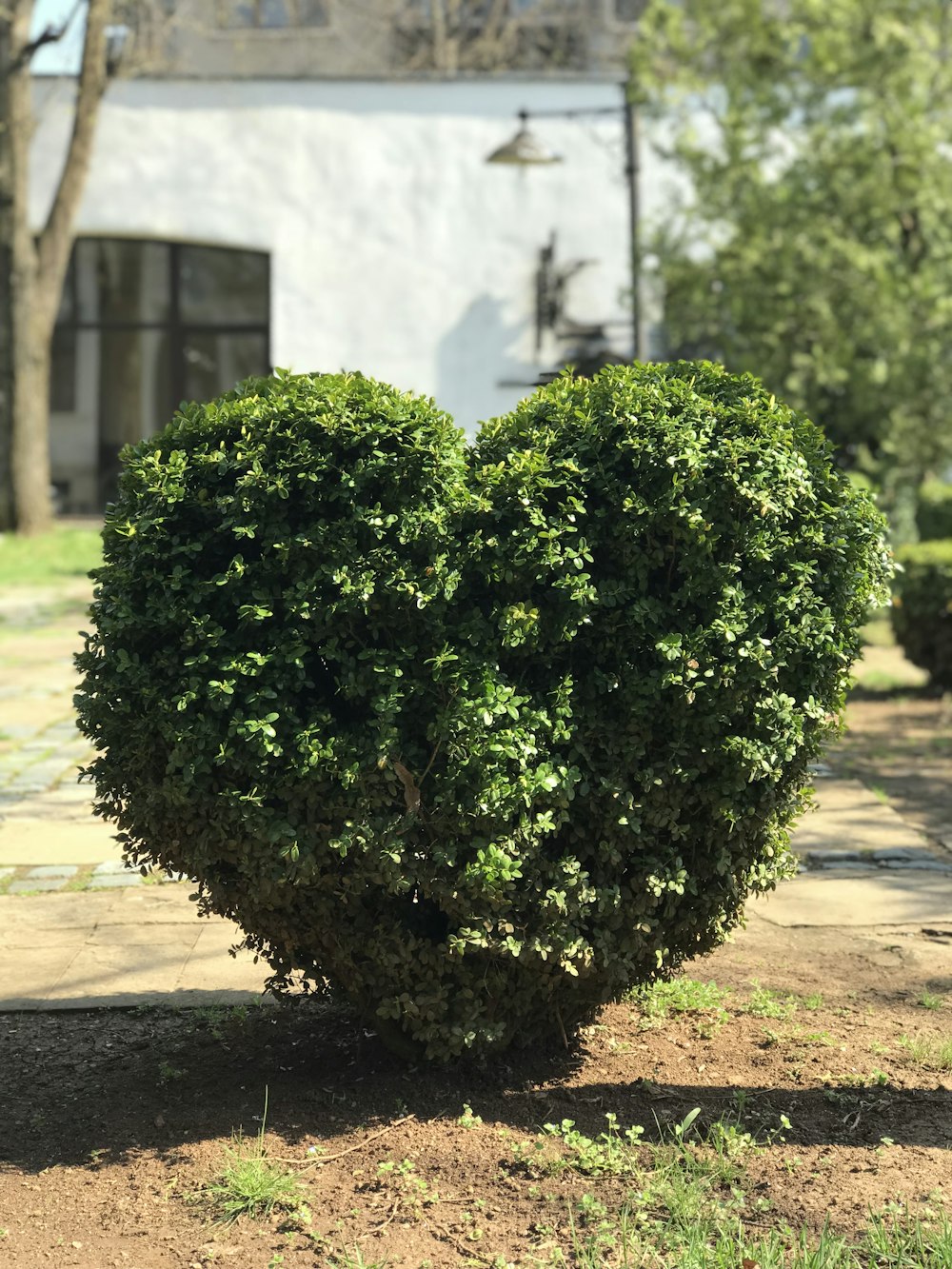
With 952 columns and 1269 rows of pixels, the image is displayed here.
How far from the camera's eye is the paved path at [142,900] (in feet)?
15.6

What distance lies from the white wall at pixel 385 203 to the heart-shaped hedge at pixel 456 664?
1640cm

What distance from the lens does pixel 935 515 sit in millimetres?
13398

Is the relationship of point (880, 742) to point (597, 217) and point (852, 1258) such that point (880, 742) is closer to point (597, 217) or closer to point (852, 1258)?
point (852, 1258)

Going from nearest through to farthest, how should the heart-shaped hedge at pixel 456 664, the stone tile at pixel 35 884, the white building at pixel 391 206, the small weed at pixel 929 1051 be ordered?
the heart-shaped hedge at pixel 456 664, the small weed at pixel 929 1051, the stone tile at pixel 35 884, the white building at pixel 391 206

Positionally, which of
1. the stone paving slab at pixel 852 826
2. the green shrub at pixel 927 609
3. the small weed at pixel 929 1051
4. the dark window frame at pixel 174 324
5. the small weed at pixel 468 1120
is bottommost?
the small weed at pixel 468 1120

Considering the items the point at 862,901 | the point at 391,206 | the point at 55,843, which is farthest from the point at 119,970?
the point at 391,206

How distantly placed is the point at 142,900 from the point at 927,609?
641 centimetres

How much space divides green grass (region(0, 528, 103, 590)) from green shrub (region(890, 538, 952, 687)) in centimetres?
851

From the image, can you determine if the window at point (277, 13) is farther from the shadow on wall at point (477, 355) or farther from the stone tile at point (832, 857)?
the stone tile at point (832, 857)

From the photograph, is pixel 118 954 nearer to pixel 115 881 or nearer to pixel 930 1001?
pixel 115 881

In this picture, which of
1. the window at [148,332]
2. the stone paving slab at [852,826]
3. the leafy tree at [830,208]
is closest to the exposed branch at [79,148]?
the window at [148,332]

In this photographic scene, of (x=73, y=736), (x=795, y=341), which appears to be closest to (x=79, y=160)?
(x=795, y=341)

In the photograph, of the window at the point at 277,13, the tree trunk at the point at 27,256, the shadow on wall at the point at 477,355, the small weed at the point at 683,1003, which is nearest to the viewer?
the small weed at the point at 683,1003

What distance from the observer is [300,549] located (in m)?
3.50
